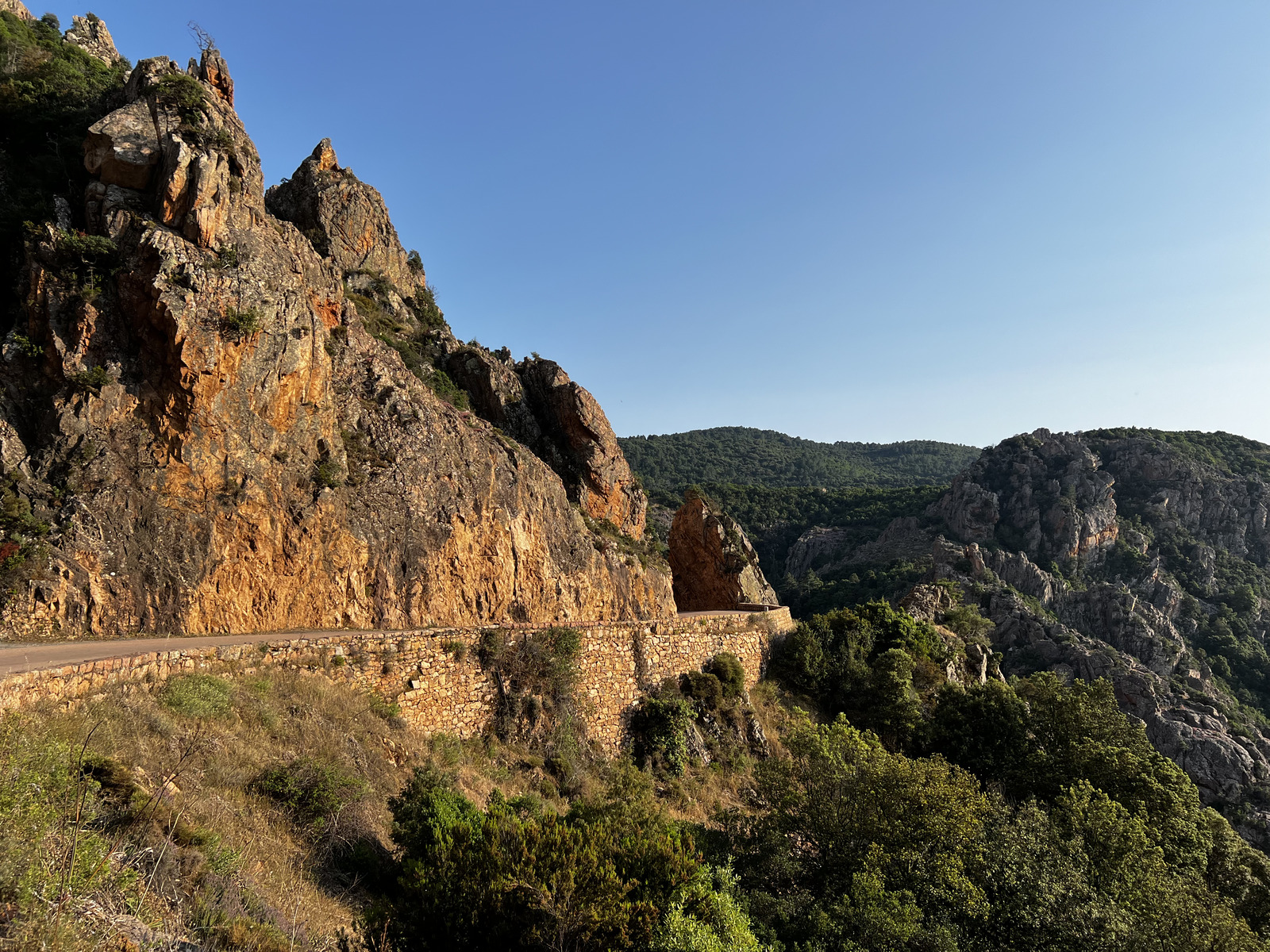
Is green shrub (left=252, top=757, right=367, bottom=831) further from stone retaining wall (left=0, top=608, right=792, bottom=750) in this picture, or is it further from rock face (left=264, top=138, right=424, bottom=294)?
rock face (left=264, top=138, right=424, bottom=294)

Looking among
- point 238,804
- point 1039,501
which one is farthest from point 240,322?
point 1039,501

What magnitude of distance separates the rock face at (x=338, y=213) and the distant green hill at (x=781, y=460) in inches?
2993

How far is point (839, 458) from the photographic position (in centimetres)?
13675

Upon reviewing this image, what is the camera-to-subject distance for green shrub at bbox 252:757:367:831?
7.71 m

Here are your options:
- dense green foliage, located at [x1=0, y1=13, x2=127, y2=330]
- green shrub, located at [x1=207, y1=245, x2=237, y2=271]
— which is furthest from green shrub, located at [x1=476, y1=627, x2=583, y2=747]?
dense green foliage, located at [x1=0, y1=13, x2=127, y2=330]

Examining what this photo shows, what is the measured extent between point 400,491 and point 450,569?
2.67m

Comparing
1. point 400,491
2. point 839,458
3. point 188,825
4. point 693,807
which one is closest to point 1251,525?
point 839,458

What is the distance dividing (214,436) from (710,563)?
26401 mm

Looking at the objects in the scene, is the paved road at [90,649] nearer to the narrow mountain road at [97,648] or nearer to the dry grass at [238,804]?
the narrow mountain road at [97,648]

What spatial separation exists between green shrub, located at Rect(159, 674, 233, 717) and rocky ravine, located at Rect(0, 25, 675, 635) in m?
4.29

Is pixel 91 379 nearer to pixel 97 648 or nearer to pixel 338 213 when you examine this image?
pixel 97 648

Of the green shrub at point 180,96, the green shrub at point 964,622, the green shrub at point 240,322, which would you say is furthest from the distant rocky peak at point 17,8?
the green shrub at point 964,622

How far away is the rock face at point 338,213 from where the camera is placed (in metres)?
25.6

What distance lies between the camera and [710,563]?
1389 inches
